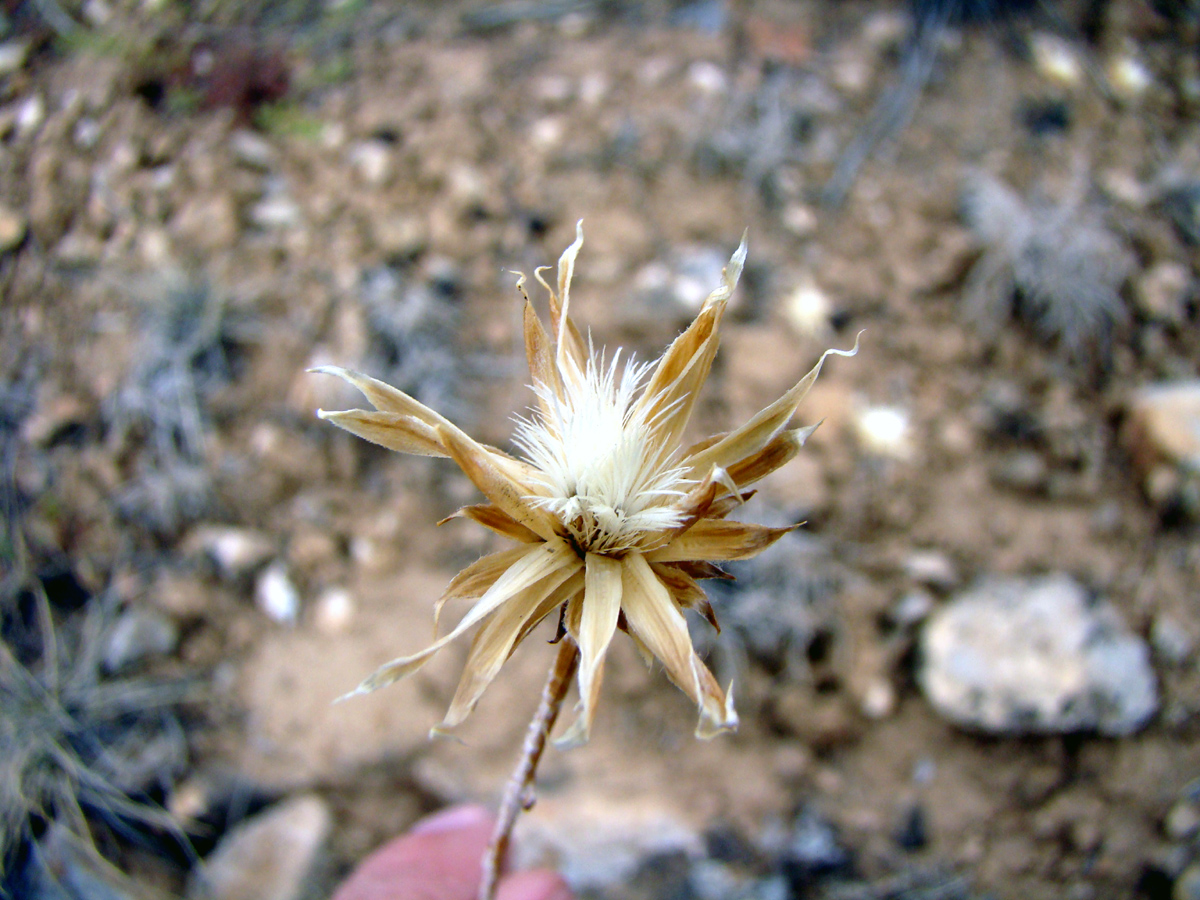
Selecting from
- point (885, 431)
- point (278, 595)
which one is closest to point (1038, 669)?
point (885, 431)

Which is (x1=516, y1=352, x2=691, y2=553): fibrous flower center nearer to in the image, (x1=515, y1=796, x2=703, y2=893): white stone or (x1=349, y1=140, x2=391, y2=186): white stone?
(x1=515, y1=796, x2=703, y2=893): white stone

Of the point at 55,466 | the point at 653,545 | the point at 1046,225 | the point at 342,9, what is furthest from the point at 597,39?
the point at 653,545

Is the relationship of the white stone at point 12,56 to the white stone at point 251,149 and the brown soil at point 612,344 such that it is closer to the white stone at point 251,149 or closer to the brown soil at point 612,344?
the brown soil at point 612,344

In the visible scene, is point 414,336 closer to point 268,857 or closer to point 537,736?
point 268,857

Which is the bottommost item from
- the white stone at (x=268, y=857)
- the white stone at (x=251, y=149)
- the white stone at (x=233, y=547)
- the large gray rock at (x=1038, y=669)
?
the large gray rock at (x=1038, y=669)

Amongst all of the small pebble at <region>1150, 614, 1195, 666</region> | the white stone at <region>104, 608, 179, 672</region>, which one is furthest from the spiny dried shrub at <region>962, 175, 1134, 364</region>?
the white stone at <region>104, 608, 179, 672</region>

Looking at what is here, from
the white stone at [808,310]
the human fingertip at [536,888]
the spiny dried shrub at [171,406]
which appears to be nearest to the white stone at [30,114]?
the spiny dried shrub at [171,406]

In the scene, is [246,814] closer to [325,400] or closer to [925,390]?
[325,400]
